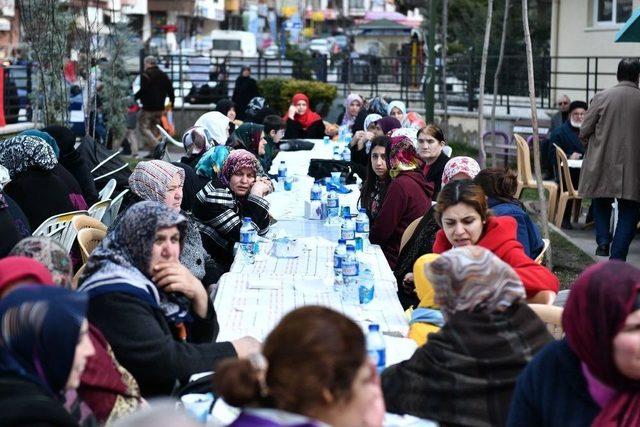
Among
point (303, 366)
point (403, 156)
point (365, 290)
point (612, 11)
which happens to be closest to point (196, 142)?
point (403, 156)

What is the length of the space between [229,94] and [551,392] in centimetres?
2328

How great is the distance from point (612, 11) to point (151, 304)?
738 inches

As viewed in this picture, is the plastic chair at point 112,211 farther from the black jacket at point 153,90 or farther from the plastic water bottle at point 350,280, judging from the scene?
the black jacket at point 153,90

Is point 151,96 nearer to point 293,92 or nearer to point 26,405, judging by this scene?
point 293,92

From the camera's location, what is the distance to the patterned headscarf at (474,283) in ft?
12.4

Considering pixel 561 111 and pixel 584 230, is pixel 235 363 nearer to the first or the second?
pixel 584 230

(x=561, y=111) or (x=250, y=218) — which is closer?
(x=250, y=218)

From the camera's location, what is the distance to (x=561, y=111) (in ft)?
53.1

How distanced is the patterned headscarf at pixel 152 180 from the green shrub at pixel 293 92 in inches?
690

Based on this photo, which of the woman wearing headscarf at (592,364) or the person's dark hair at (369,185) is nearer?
the woman wearing headscarf at (592,364)

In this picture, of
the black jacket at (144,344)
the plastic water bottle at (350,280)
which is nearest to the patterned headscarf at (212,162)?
the plastic water bottle at (350,280)

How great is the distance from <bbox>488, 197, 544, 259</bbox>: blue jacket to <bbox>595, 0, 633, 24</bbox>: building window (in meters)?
15.7

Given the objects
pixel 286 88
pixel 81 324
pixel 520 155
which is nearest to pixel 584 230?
pixel 520 155

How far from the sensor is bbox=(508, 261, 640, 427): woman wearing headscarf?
3.10 meters
